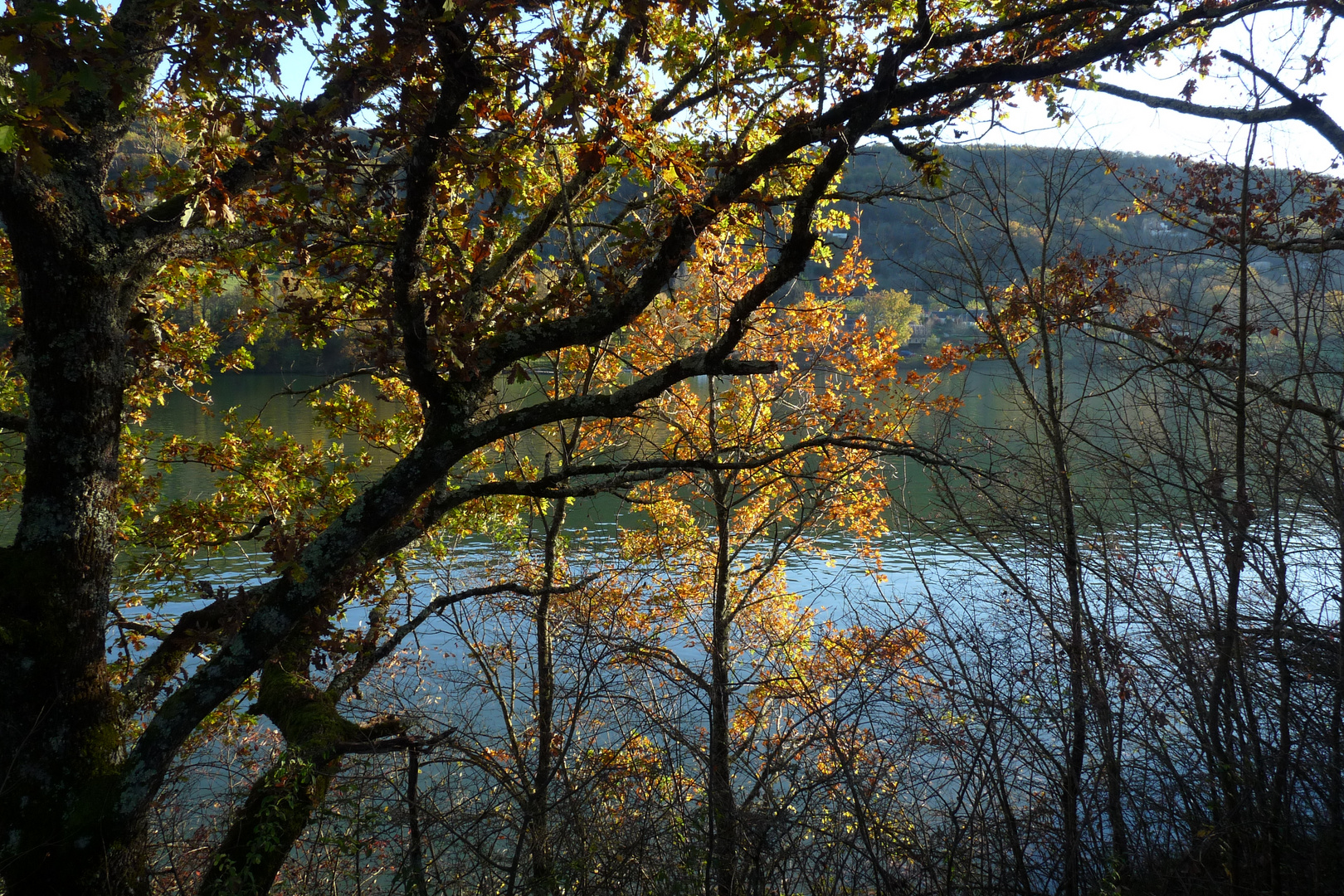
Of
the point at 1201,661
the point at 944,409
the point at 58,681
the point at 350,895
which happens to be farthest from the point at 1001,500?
the point at 58,681

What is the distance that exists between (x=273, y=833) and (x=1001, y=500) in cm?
621

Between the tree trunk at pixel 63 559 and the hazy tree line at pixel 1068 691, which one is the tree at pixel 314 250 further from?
the hazy tree line at pixel 1068 691

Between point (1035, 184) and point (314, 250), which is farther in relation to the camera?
point (1035, 184)

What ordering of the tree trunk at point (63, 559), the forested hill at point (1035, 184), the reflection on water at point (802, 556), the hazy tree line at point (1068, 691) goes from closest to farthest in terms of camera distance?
the tree trunk at point (63, 559) → the hazy tree line at point (1068, 691) → the forested hill at point (1035, 184) → the reflection on water at point (802, 556)

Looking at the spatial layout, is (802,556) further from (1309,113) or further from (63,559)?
(63,559)

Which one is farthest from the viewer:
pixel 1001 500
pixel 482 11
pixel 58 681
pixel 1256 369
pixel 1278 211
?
pixel 1001 500

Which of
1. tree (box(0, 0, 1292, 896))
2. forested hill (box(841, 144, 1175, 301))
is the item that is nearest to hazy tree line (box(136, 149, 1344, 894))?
forested hill (box(841, 144, 1175, 301))

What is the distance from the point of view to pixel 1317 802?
190 inches

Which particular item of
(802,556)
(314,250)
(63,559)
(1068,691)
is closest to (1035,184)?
(1068,691)

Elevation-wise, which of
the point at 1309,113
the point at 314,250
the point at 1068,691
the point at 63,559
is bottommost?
the point at 1068,691

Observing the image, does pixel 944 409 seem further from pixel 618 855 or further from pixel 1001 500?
pixel 618 855

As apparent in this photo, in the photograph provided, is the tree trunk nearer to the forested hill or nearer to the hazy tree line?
the hazy tree line

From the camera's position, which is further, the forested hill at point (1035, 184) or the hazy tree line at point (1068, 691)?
the forested hill at point (1035, 184)

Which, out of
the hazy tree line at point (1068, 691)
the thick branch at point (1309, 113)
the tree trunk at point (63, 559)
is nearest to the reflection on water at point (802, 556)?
the hazy tree line at point (1068, 691)
